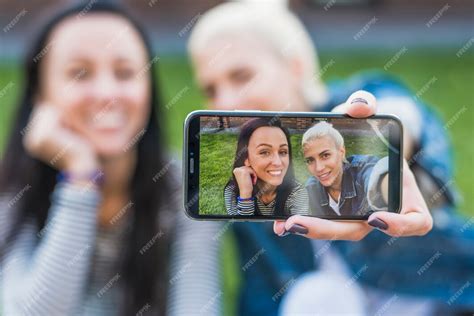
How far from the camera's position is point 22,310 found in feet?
5.22

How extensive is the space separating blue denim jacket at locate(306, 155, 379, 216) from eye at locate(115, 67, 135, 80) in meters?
0.54

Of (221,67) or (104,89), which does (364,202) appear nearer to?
(221,67)

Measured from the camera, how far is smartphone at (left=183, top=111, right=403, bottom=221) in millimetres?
1238

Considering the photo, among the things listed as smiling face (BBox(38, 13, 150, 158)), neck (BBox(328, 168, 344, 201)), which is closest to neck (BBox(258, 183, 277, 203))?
neck (BBox(328, 168, 344, 201))

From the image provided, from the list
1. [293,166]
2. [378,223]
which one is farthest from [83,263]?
[378,223]

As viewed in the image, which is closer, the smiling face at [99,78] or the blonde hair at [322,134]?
the blonde hair at [322,134]

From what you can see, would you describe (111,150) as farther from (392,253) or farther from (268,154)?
(392,253)

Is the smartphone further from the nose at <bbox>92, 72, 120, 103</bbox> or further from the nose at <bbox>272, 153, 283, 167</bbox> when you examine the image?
the nose at <bbox>92, 72, 120, 103</bbox>

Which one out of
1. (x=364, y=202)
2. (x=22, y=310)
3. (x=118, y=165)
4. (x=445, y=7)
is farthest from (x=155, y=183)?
(x=445, y=7)

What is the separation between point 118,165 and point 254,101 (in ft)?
1.15

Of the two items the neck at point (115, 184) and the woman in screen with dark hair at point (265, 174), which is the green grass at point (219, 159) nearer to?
the woman in screen with dark hair at point (265, 174)

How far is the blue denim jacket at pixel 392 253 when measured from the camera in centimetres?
160

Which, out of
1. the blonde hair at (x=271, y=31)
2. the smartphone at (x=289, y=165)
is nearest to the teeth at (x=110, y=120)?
the blonde hair at (x=271, y=31)

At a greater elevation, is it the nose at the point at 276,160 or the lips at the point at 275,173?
the nose at the point at 276,160
